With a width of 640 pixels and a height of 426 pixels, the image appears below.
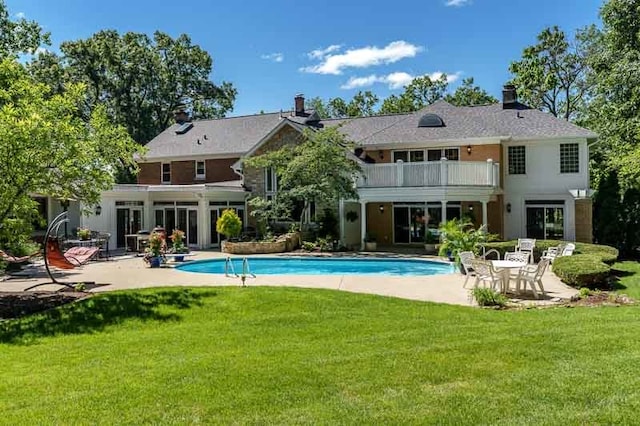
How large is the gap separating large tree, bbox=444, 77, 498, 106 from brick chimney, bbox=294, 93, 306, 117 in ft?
66.8

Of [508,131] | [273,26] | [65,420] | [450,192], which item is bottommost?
[65,420]

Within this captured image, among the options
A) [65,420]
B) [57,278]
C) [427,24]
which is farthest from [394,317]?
[427,24]

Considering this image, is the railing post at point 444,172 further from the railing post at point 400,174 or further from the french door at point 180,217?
the french door at point 180,217

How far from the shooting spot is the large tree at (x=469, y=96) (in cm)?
4838

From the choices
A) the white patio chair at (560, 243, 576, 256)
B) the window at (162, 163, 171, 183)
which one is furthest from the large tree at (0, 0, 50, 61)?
the white patio chair at (560, 243, 576, 256)

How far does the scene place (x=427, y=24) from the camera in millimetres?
29766

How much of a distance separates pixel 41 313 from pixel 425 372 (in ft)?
26.2

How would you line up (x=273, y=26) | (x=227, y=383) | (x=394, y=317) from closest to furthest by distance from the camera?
1. (x=227, y=383)
2. (x=394, y=317)
3. (x=273, y=26)

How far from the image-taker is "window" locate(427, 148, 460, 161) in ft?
83.0

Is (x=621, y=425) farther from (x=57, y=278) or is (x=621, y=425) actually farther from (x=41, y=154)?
(x=57, y=278)

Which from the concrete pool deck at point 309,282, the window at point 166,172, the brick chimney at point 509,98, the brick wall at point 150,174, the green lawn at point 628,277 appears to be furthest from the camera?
the brick wall at point 150,174

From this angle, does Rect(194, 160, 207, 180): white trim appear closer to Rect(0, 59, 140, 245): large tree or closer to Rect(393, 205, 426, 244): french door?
Rect(393, 205, 426, 244): french door

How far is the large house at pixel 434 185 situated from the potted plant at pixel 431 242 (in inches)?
48.7

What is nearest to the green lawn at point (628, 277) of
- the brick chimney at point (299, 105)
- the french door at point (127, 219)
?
the brick chimney at point (299, 105)
